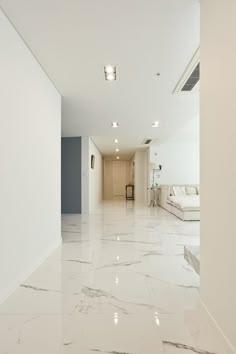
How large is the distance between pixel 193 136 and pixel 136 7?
276 inches

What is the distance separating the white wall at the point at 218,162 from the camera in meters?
1.35

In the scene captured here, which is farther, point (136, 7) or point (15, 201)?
point (15, 201)

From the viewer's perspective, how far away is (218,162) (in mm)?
1534

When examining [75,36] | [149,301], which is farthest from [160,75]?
[149,301]

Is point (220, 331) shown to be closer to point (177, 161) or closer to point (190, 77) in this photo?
point (190, 77)

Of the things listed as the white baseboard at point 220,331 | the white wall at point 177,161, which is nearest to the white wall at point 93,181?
the white wall at point 177,161

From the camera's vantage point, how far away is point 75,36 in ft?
7.93

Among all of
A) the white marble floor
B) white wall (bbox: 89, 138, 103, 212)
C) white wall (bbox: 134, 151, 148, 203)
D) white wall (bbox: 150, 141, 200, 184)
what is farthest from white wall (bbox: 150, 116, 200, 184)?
the white marble floor

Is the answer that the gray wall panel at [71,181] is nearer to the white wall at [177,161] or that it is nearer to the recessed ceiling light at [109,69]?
the white wall at [177,161]

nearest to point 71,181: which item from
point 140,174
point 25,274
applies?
point 140,174

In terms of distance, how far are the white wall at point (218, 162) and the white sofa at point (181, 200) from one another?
419 centimetres

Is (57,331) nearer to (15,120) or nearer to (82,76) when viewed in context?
(15,120)

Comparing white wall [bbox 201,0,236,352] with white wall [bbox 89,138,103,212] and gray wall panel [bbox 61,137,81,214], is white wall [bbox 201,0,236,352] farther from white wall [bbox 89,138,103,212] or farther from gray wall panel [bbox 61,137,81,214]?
white wall [bbox 89,138,103,212]

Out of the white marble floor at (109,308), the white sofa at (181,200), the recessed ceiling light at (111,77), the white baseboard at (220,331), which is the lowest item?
the white marble floor at (109,308)
